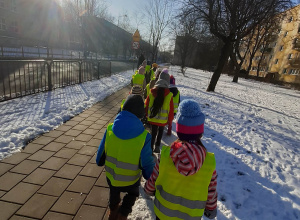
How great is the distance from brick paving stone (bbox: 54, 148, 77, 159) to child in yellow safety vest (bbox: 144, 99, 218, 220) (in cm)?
250

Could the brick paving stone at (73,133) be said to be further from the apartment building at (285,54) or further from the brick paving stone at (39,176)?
the apartment building at (285,54)

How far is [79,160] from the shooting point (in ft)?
11.4

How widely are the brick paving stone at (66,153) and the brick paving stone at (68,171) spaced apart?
12.5 inches

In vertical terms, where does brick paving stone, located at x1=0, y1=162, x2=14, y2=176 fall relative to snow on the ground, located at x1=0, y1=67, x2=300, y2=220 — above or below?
below

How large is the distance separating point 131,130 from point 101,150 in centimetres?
49

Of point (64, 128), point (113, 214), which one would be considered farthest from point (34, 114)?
point (113, 214)

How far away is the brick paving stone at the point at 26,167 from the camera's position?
2988 millimetres

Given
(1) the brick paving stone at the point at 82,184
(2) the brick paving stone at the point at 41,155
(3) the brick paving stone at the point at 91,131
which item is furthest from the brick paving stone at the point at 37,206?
(3) the brick paving stone at the point at 91,131

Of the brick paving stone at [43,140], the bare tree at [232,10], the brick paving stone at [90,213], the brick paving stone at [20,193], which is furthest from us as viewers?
the bare tree at [232,10]

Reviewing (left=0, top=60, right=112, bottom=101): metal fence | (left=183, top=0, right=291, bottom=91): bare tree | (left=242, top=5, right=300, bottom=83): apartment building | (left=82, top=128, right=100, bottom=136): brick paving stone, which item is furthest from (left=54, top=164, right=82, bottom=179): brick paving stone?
(left=242, top=5, right=300, bottom=83): apartment building

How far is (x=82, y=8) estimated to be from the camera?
868 inches

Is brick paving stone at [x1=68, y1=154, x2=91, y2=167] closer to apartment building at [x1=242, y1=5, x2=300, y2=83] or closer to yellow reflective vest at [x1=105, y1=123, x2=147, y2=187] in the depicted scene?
yellow reflective vest at [x1=105, y1=123, x2=147, y2=187]

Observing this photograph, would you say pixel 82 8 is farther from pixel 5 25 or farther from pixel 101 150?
pixel 101 150

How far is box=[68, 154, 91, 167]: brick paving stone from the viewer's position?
3373mm
